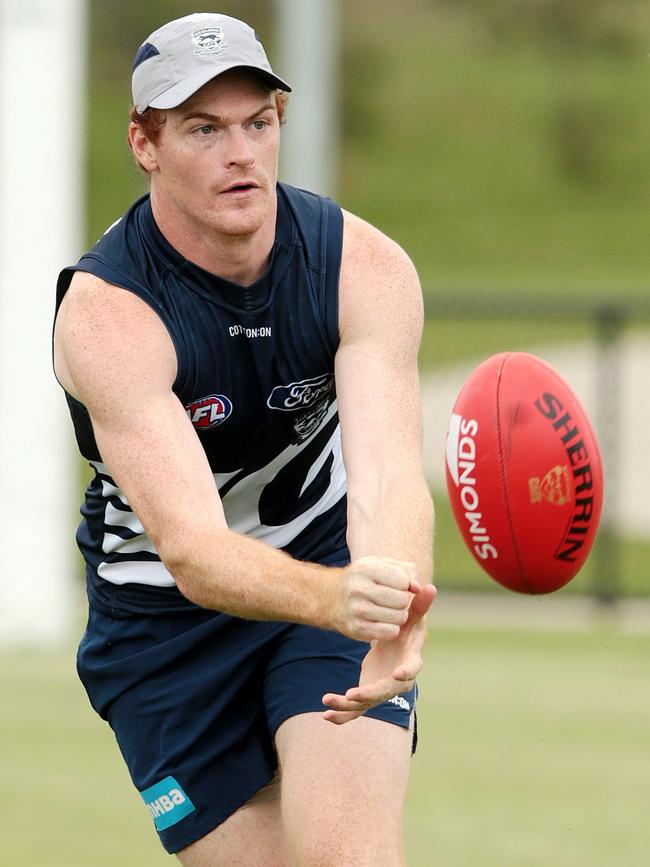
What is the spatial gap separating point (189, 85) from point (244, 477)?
101 cm

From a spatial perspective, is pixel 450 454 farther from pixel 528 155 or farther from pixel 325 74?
pixel 528 155

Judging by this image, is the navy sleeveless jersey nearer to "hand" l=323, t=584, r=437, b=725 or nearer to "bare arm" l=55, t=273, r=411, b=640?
"bare arm" l=55, t=273, r=411, b=640

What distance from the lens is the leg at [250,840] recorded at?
184 inches

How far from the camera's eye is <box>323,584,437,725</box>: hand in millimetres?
3848

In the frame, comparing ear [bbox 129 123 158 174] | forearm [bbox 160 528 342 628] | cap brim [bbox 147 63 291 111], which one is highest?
cap brim [bbox 147 63 291 111]

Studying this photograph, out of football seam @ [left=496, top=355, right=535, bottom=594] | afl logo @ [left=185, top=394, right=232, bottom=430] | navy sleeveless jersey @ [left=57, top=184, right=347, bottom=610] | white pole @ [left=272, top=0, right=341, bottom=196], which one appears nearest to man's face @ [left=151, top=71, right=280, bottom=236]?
navy sleeveless jersey @ [left=57, top=184, right=347, bottom=610]

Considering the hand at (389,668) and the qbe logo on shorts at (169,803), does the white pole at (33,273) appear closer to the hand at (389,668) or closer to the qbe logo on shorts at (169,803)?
the qbe logo on shorts at (169,803)

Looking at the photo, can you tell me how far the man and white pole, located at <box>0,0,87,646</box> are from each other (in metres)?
6.39

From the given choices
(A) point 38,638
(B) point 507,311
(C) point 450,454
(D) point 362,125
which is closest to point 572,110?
(D) point 362,125

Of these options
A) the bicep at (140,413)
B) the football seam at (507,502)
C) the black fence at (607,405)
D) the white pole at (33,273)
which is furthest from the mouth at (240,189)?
the black fence at (607,405)

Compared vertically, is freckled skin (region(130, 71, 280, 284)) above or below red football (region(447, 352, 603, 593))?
above

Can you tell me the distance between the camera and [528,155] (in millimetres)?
36875

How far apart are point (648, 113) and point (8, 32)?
2694 centimetres

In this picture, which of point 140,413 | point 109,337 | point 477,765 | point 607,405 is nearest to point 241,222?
point 109,337
